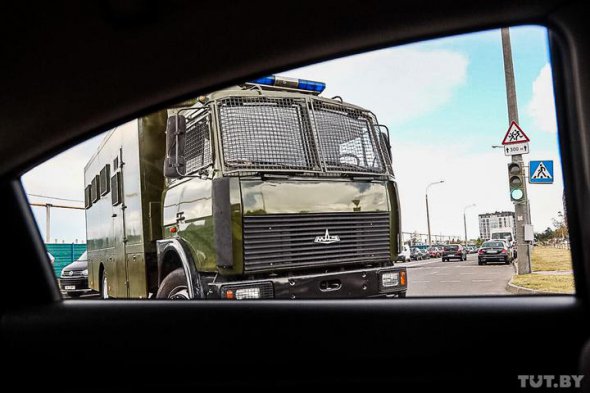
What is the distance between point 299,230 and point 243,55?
2395mm

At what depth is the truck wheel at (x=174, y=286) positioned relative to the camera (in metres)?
4.15

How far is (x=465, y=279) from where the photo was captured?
2.81m

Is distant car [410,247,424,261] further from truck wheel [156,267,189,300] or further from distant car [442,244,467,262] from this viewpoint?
truck wheel [156,267,189,300]

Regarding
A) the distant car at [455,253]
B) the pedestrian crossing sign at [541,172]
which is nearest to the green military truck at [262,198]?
the distant car at [455,253]

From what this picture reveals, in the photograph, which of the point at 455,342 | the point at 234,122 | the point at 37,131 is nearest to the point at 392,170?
the point at 234,122

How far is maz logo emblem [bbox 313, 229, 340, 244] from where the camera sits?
13.7ft

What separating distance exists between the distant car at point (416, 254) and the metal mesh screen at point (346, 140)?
75 cm

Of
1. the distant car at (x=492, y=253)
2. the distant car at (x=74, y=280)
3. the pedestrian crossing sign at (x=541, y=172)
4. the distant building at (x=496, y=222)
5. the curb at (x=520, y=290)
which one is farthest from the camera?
the distant car at (x=74, y=280)

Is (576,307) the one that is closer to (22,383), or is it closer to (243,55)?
(243,55)

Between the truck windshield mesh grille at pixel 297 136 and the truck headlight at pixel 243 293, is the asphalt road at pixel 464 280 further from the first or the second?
the truck windshield mesh grille at pixel 297 136

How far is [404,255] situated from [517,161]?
2.53 m

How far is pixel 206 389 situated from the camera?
208cm

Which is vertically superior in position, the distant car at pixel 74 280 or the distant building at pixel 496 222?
the distant building at pixel 496 222

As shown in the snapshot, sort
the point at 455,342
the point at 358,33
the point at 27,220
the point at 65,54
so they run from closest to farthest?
the point at 358,33 < the point at 65,54 < the point at 455,342 < the point at 27,220
